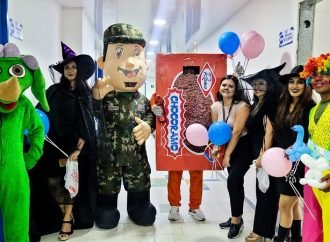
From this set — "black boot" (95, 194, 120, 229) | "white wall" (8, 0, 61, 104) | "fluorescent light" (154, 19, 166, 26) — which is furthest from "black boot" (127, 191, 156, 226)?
"fluorescent light" (154, 19, 166, 26)

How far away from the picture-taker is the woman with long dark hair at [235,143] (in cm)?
275

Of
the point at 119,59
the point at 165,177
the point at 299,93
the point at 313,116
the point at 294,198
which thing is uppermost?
the point at 119,59

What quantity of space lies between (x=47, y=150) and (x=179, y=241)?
1296 mm

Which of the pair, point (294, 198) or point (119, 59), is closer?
point (294, 198)

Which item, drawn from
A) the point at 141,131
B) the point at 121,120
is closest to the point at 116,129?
the point at 121,120

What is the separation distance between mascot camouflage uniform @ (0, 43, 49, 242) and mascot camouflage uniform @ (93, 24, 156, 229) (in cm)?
80

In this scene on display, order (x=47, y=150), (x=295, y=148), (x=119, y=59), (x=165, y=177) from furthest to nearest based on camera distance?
(x=165, y=177), (x=119, y=59), (x=47, y=150), (x=295, y=148)

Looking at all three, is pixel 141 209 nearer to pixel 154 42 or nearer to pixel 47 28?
pixel 47 28

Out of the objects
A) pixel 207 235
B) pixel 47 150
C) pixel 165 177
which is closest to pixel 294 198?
pixel 207 235

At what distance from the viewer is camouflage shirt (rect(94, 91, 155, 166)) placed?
2859mm

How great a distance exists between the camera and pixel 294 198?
7.59ft

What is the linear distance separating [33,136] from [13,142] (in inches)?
7.3

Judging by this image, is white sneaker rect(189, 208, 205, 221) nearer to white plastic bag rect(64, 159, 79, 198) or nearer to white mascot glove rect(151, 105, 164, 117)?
white mascot glove rect(151, 105, 164, 117)

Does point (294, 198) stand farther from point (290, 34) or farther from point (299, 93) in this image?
point (290, 34)
